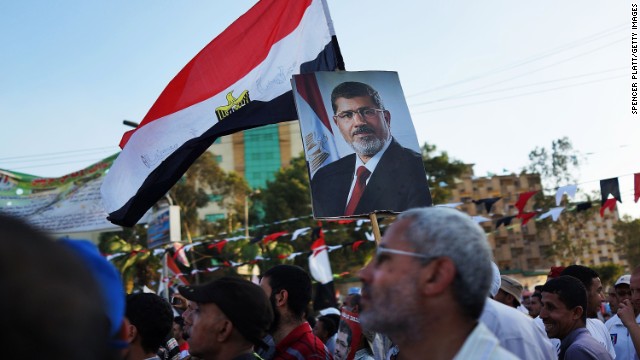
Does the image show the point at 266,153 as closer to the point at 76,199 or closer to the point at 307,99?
the point at 76,199

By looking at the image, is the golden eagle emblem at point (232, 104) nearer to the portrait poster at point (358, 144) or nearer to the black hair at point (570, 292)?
the portrait poster at point (358, 144)

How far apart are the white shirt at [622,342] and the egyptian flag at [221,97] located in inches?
147

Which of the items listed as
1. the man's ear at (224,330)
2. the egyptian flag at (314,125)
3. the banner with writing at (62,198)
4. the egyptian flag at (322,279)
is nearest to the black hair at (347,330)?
the egyptian flag at (314,125)

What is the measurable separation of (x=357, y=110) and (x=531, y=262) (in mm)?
81706

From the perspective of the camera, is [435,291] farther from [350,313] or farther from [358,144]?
[350,313]

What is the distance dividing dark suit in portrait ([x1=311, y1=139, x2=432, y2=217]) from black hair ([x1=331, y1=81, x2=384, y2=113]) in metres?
0.36

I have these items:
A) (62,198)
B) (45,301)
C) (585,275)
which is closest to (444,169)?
(62,198)

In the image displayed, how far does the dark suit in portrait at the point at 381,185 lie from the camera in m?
4.38

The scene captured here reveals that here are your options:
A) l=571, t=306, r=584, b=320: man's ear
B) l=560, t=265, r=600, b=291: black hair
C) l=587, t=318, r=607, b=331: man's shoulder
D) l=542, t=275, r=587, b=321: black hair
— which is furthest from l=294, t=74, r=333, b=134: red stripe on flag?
l=560, t=265, r=600, b=291: black hair

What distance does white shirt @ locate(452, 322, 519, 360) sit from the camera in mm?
2164

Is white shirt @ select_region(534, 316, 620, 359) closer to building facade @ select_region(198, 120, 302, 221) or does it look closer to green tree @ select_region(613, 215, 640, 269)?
green tree @ select_region(613, 215, 640, 269)

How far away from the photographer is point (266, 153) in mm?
76125

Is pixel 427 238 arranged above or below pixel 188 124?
below

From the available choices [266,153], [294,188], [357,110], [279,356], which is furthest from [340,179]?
[266,153]
